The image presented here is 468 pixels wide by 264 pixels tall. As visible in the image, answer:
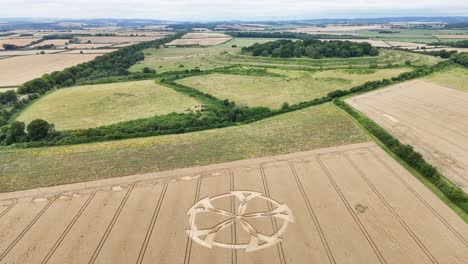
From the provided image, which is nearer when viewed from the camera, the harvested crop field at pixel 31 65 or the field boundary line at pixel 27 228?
the field boundary line at pixel 27 228

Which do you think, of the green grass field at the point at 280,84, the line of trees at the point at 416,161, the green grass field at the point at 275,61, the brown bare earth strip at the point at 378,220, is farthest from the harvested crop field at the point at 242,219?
the green grass field at the point at 275,61

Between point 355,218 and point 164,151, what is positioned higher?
point 355,218

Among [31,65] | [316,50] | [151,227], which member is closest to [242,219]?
[151,227]

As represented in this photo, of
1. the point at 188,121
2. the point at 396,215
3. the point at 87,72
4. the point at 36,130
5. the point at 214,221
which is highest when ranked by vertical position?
the point at 396,215

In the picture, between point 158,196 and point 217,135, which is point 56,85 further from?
point 158,196

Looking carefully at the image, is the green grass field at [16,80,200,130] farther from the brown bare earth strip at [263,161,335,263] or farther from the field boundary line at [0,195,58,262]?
the brown bare earth strip at [263,161,335,263]

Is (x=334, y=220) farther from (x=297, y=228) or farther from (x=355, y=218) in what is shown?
(x=297, y=228)

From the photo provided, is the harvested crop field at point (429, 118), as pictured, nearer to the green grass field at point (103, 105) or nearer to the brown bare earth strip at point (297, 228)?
the brown bare earth strip at point (297, 228)

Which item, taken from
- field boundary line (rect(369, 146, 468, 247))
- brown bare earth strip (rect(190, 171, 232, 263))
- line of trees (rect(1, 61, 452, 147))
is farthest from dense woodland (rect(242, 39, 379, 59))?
brown bare earth strip (rect(190, 171, 232, 263))
